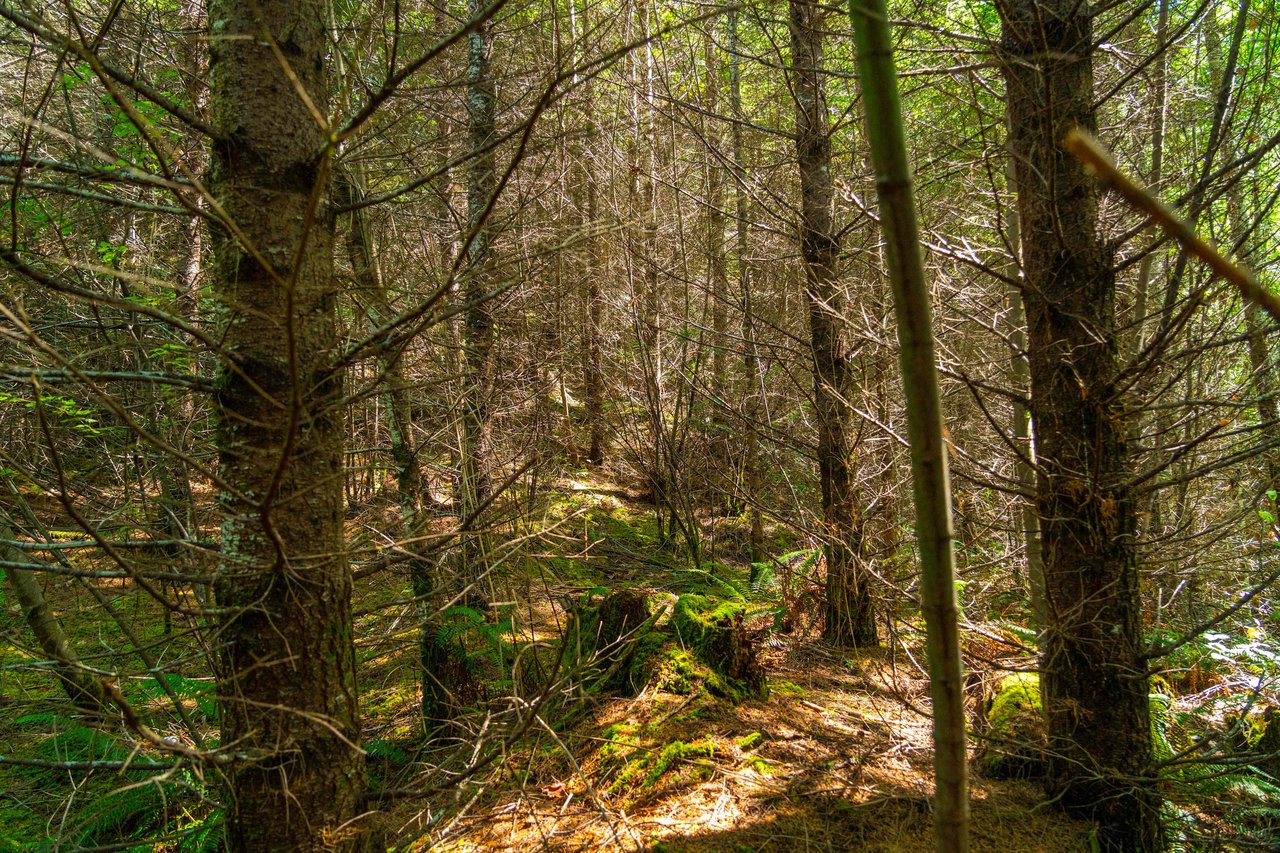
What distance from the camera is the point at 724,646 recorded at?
3865 mm

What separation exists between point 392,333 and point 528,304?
20.6 ft

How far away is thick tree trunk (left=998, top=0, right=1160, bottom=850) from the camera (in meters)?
2.51

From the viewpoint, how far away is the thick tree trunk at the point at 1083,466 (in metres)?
2.51

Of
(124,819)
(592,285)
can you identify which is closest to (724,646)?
(124,819)

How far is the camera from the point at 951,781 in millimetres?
949

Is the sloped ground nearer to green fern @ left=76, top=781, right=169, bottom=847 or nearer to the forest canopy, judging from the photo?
the forest canopy

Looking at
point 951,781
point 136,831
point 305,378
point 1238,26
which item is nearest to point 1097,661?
point 951,781

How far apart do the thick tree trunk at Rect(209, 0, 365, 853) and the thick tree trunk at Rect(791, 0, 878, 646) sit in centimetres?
368

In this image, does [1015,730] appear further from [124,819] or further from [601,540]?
[124,819]

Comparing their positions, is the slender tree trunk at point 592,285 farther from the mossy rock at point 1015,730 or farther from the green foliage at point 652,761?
the mossy rock at point 1015,730

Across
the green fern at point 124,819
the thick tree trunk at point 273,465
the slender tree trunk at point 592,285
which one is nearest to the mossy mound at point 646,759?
the thick tree trunk at point 273,465

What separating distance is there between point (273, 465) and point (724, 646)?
9.28 ft

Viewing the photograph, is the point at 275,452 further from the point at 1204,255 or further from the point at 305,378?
the point at 1204,255

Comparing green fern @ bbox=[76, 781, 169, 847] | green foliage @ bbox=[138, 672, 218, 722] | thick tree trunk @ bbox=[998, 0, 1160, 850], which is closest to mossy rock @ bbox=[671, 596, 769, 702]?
thick tree trunk @ bbox=[998, 0, 1160, 850]
